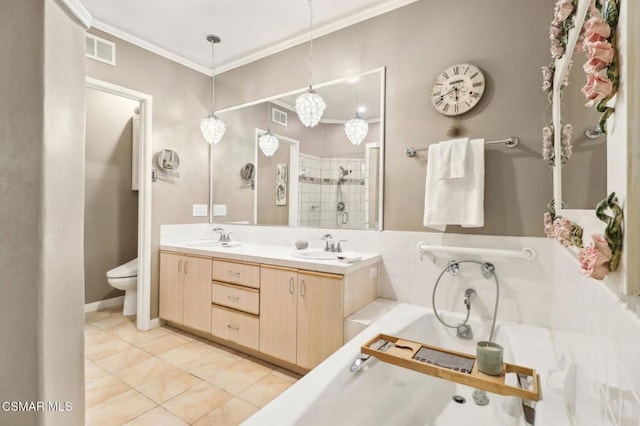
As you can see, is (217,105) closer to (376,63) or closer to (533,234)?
(376,63)

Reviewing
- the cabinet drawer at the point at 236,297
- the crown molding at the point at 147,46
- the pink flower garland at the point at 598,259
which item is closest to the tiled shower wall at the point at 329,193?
the cabinet drawer at the point at 236,297

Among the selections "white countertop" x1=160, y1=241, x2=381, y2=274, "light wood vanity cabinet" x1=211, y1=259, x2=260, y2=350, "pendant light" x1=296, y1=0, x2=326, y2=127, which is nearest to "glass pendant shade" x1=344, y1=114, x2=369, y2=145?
"pendant light" x1=296, y1=0, x2=326, y2=127

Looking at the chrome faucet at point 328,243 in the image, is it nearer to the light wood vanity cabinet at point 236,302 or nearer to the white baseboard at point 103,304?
the light wood vanity cabinet at point 236,302

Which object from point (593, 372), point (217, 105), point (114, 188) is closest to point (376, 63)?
point (217, 105)

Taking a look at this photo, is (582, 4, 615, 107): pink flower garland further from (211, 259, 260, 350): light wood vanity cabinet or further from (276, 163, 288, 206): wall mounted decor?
(276, 163, 288, 206): wall mounted decor

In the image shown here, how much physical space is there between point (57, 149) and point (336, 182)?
185 centimetres

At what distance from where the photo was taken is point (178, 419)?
168 cm

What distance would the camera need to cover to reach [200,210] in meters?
3.33

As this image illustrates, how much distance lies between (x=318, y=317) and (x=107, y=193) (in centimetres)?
317

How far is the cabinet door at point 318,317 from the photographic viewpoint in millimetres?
1877

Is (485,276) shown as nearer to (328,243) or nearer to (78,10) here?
(328,243)

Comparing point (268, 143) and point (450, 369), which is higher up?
point (268, 143)

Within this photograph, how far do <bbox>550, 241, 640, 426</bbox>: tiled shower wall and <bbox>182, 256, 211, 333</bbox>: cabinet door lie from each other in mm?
2384

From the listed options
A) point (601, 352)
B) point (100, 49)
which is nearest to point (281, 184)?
point (100, 49)
